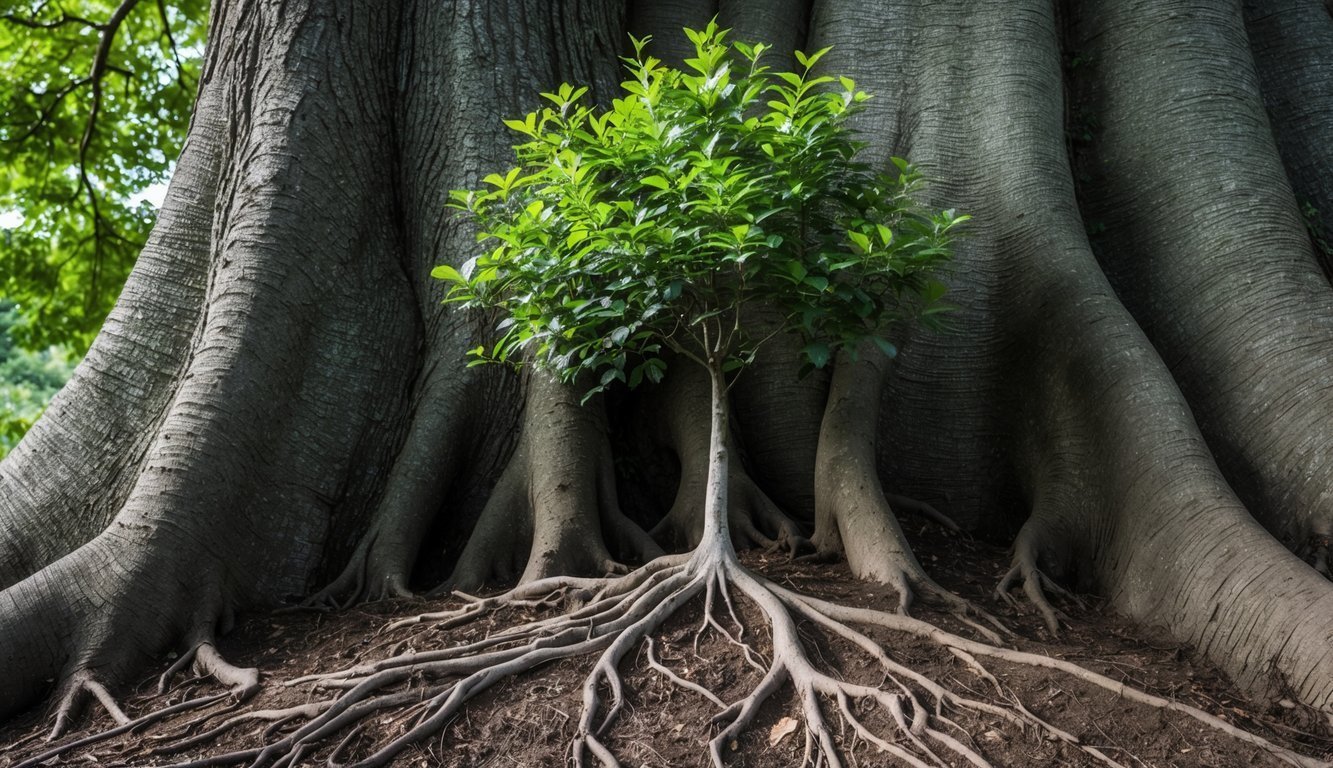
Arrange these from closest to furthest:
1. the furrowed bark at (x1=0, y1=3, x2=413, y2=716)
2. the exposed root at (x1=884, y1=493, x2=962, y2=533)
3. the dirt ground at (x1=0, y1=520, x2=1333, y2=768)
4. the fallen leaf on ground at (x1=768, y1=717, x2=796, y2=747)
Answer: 1. the dirt ground at (x1=0, y1=520, x2=1333, y2=768)
2. the fallen leaf on ground at (x1=768, y1=717, x2=796, y2=747)
3. the furrowed bark at (x1=0, y1=3, x2=413, y2=716)
4. the exposed root at (x1=884, y1=493, x2=962, y2=533)

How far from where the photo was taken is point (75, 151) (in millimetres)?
11539

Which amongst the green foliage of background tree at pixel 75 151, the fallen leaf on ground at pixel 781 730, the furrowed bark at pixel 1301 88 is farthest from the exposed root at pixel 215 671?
the green foliage of background tree at pixel 75 151

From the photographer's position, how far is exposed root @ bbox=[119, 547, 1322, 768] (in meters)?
3.11

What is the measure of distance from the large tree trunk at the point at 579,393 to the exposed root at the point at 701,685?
1.47 feet

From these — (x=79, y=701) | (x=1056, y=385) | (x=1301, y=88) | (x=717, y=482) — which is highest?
(x=1301, y=88)

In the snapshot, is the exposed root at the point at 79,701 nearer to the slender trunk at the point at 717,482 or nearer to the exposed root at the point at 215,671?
the exposed root at the point at 215,671

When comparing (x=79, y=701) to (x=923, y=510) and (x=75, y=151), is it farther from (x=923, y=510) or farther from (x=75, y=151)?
(x=75, y=151)

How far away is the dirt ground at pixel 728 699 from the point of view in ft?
10.1

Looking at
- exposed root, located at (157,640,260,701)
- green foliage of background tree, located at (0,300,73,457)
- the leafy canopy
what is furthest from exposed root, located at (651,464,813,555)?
green foliage of background tree, located at (0,300,73,457)

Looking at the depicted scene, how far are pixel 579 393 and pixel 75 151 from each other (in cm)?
978

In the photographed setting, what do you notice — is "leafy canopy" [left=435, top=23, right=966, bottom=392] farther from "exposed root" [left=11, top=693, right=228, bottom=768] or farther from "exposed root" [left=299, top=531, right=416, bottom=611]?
"exposed root" [left=11, top=693, right=228, bottom=768]

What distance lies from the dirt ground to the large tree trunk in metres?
0.22

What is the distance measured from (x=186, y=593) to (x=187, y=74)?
9340mm

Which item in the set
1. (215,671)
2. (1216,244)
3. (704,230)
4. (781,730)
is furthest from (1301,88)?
(215,671)
